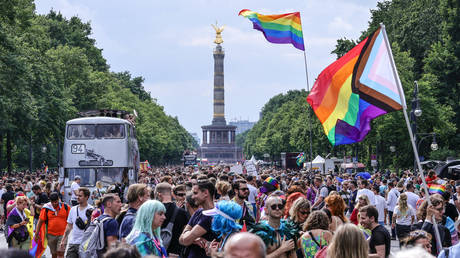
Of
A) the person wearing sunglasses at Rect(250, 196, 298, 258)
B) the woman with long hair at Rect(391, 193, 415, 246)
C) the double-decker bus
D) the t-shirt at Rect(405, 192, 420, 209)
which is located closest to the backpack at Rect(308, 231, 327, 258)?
the person wearing sunglasses at Rect(250, 196, 298, 258)

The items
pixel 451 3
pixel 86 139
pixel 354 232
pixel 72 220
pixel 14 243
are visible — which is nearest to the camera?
pixel 354 232

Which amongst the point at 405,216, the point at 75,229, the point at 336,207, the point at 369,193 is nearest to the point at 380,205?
the point at 369,193

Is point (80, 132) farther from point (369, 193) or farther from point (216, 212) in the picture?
point (216, 212)

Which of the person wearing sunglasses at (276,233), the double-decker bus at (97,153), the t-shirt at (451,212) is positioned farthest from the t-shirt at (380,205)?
the double-decker bus at (97,153)

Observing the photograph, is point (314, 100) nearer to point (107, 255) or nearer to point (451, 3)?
point (107, 255)

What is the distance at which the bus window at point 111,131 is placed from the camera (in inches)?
1119

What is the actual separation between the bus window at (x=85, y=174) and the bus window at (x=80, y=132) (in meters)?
1.27

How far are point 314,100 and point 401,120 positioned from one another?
33805mm

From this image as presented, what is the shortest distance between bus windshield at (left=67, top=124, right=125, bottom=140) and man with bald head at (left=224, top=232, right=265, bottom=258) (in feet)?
80.6

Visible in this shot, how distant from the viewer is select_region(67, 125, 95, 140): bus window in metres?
28.2

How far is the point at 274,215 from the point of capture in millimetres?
7887

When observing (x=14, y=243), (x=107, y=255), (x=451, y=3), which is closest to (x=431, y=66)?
(x=451, y=3)

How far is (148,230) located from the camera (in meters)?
6.91

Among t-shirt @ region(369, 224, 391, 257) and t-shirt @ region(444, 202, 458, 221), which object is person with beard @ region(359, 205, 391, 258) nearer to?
t-shirt @ region(369, 224, 391, 257)
